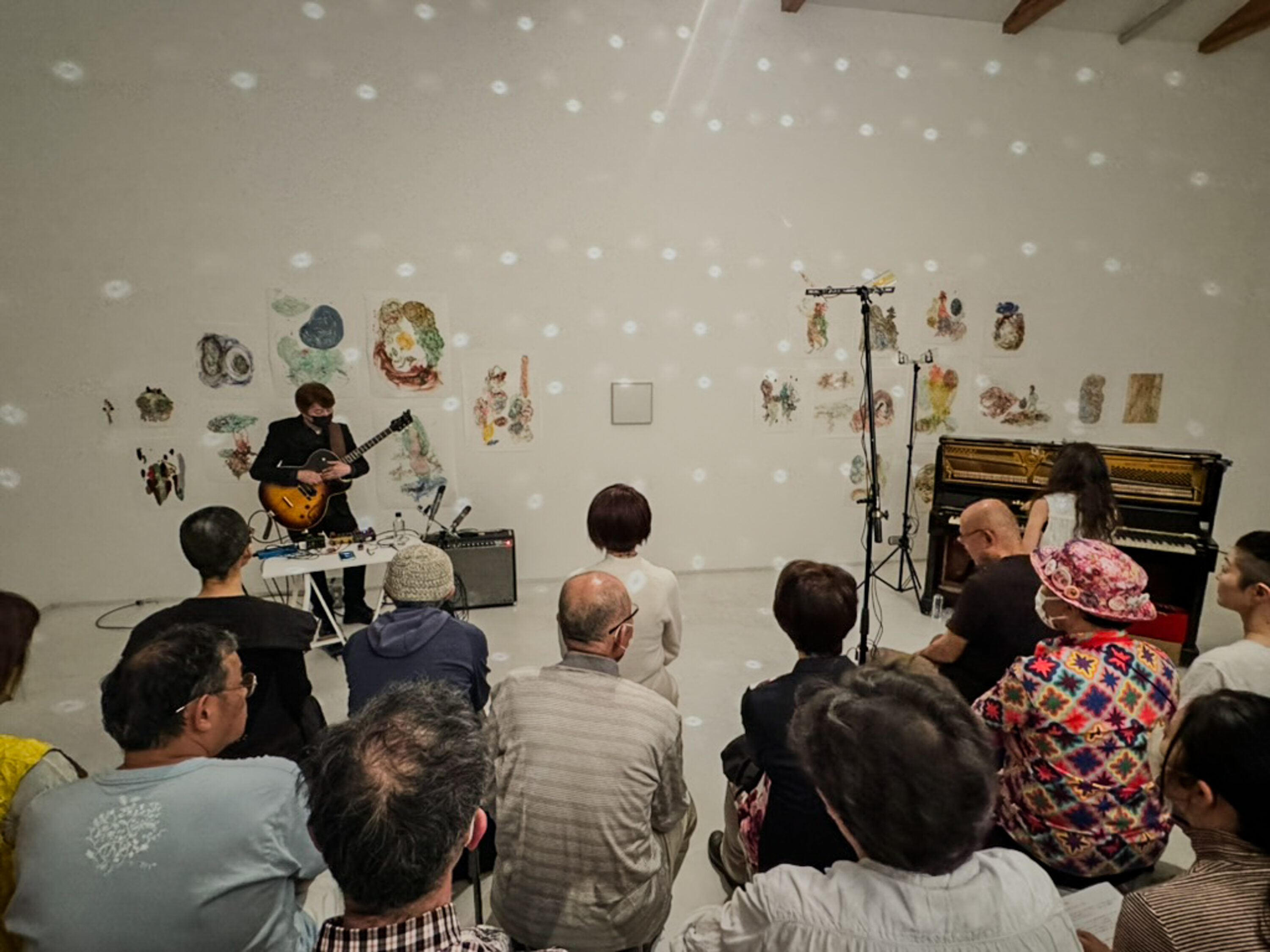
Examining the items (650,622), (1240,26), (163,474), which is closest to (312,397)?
(163,474)

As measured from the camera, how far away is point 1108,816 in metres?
1.67

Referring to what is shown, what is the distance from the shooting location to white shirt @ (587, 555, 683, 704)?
245cm

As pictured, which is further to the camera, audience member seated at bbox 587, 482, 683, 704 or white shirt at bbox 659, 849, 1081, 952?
audience member seated at bbox 587, 482, 683, 704

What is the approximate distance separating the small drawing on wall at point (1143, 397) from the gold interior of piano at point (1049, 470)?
173 centimetres

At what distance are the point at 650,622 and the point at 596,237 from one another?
113 inches

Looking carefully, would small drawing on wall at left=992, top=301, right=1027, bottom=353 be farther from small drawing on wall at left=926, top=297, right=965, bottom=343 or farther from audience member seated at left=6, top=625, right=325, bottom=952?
audience member seated at left=6, top=625, right=325, bottom=952

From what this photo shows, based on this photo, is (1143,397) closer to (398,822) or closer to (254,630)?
(254,630)

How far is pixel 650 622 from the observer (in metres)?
2.45

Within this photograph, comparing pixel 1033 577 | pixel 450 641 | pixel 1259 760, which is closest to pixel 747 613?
pixel 1033 577

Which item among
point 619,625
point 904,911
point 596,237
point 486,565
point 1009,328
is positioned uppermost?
point 596,237

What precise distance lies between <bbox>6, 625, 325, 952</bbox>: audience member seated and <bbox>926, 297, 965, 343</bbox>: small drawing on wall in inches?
188

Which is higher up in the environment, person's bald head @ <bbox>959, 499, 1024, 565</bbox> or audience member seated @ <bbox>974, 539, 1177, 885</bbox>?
person's bald head @ <bbox>959, 499, 1024, 565</bbox>

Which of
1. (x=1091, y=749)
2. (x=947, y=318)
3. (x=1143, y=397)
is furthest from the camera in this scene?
(x=1143, y=397)

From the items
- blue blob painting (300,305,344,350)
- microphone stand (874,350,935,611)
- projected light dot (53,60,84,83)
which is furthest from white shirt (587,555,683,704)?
projected light dot (53,60,84,83)
